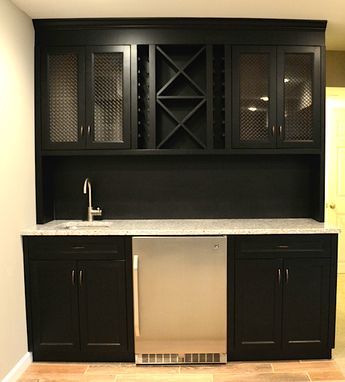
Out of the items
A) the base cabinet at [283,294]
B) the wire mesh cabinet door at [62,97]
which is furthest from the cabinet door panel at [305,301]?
the wire mesh cabinet door at [62,97]

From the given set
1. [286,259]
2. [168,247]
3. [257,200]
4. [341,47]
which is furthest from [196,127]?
[341,47]

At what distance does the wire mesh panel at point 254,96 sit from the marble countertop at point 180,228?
0.70 metres

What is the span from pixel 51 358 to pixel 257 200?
2101 mm

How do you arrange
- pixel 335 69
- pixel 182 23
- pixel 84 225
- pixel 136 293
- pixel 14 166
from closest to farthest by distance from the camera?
pixel 14 166 < pixel 136 293 < pixel 182 23 < pixel 84 225 < pixel 335 69

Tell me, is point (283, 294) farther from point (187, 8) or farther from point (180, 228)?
point (187, 8)

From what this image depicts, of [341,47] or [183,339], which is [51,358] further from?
[341,47]

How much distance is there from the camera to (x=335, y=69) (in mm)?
3756

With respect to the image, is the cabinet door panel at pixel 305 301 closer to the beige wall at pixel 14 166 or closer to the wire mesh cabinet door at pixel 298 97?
the wire mesh cabinet door at pixel 298 97

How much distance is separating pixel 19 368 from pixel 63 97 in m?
2.04

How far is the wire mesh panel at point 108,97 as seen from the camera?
9.76 ft

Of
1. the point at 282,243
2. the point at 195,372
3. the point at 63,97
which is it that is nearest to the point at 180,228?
the point at 282,243

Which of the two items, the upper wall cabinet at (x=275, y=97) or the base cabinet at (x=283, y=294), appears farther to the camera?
the upper wall cabinet at (x=275, y=97)

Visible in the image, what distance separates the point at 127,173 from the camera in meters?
3.35

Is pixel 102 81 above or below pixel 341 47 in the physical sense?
below
